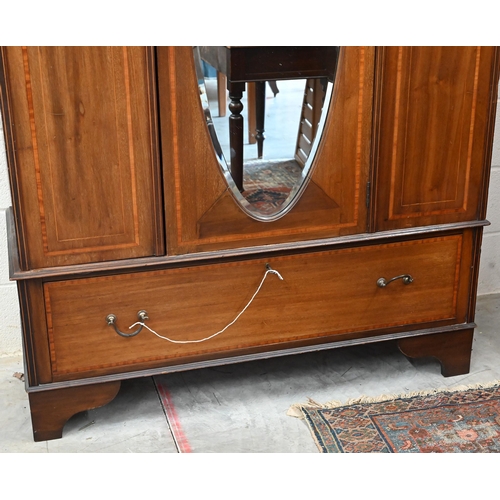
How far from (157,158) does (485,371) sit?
3.73 feet

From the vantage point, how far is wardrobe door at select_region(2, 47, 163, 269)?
156cm

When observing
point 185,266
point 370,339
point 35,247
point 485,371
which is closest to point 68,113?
point 35,247

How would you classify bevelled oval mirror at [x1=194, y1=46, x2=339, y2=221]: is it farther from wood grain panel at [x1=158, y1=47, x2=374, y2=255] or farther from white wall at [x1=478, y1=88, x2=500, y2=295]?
white wall at [x1=478, y1=88, x2=500, y2=295]

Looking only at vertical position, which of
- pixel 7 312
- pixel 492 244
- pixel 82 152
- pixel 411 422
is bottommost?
pixel 411 422

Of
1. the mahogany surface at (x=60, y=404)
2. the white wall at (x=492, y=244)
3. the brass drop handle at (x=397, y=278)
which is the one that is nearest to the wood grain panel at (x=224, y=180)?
the brass drop handle at (x=397, y=278)

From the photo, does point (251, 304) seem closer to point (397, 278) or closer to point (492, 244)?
point (397, 278)

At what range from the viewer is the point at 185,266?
5.94 ft

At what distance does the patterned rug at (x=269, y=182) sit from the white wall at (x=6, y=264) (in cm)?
72

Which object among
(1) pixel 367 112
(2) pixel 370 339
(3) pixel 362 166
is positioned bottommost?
(2) pixel 370 339

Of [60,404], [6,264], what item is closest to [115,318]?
[60,404]

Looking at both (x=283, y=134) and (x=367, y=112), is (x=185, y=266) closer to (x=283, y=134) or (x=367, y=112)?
(x=283, y=134)

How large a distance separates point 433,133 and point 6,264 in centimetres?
124

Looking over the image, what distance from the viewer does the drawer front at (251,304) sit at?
5.87 feet

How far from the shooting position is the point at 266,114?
174cm
